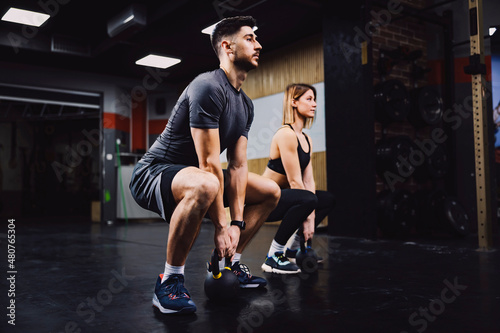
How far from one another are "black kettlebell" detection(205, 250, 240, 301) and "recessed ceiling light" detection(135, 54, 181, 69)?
5898 mm

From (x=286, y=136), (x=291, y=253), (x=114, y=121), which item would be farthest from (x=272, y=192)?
(x=114, y=121)

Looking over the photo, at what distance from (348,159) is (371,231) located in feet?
2.92

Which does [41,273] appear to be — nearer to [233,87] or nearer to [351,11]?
[233,87]

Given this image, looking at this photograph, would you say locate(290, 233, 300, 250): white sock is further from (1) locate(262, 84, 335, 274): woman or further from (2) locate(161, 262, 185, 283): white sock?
(2) locate(161, 262, 185, 283): white sock

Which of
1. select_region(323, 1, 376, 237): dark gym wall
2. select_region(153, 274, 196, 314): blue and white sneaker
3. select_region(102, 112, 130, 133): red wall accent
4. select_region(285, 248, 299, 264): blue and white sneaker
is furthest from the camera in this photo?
select_region(102, 112, 130, 133): red wall accent

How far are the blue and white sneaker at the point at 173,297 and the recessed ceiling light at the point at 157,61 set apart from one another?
19.7ft

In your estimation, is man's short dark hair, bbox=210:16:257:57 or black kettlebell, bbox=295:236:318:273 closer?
man's short dark hair, bbox=210:16:257:57

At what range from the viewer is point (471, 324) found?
149cm

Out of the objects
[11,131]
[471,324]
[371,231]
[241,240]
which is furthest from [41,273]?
[11,131]

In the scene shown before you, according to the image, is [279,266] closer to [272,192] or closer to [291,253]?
[291,253]

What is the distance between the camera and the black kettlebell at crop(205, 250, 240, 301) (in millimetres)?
1807

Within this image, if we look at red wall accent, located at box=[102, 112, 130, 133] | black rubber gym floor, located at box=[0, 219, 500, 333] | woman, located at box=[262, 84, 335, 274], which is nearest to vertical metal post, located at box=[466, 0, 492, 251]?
black rubber gym floor, located at box=[0, 219, 500, 333]

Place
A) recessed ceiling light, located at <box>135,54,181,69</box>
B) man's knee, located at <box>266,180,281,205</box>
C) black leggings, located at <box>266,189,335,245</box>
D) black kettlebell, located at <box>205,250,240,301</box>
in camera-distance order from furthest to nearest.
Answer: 1. recessed ceiling light, located at <box>135,54,181,69</box>
2. black leggings, located at <box>266,189,335,245</box>
3. man's knee, located at <box>266,180,281,205</box>
4. black kettlebell, located at <box>205,250,240,301</box>

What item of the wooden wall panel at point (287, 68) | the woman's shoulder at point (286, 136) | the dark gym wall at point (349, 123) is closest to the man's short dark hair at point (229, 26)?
the woman's shoulder at point (286, 136)
